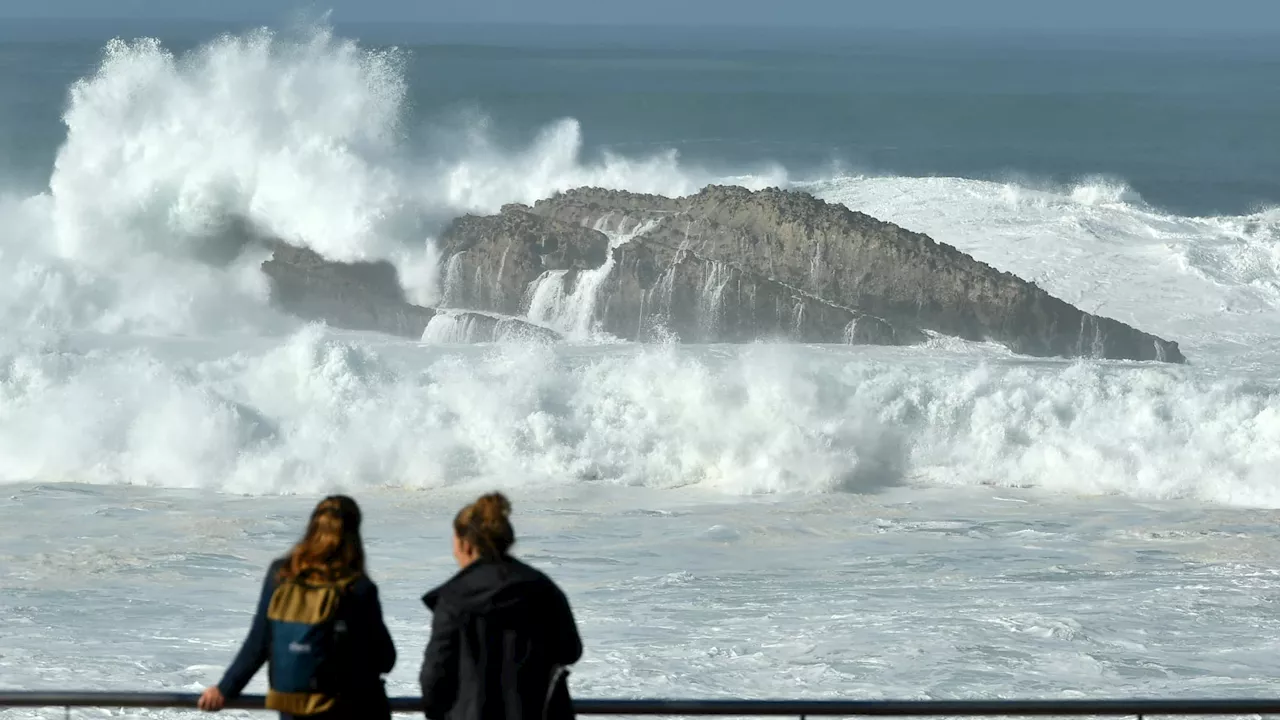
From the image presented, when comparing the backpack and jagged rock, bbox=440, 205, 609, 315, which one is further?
jagged rock, bbox=440, 205, 609, 315

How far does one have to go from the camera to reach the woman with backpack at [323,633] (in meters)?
4.34

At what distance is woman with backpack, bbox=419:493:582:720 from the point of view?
4.36 metres

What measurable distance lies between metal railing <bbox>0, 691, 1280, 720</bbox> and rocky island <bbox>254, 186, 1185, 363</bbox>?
19809 mm

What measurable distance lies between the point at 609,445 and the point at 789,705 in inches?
527

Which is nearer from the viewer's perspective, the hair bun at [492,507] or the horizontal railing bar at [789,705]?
the hair bun at [492,507]

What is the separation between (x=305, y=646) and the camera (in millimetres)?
4426

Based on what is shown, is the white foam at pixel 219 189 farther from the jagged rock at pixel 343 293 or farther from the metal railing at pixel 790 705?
the metal railing at pixel 790 705

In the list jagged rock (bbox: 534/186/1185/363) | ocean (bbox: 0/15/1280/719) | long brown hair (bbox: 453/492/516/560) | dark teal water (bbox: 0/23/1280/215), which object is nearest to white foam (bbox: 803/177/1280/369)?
ocean (bbox: 0/15/1280/719)

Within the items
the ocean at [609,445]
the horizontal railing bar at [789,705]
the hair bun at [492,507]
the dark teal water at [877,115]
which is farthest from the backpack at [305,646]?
the dark teal water at [877,115]

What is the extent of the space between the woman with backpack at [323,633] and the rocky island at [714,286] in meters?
19.9

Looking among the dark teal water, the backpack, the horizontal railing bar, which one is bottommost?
the horizontal railing bar

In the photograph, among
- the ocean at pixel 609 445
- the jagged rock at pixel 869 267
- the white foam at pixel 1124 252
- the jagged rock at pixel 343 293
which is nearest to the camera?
the ocean at pixel 609 445

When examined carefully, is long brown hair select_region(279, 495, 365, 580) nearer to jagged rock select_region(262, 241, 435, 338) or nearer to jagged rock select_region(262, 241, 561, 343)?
jagged rock select_region(262, 241, 561, 343)

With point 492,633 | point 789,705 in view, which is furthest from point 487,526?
point 789,705
